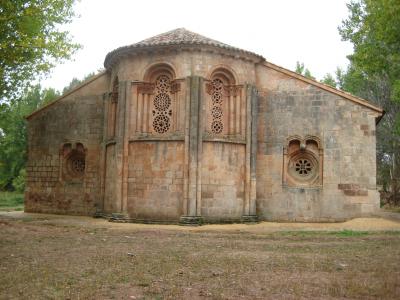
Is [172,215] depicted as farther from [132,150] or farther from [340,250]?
[340,250]

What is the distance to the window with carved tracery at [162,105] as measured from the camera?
1745 centimetres

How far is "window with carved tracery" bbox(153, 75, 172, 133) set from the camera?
17453 millimetres

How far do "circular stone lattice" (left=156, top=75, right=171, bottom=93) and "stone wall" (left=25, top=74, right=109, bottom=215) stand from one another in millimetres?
3815

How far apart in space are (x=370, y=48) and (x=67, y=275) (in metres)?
16.1

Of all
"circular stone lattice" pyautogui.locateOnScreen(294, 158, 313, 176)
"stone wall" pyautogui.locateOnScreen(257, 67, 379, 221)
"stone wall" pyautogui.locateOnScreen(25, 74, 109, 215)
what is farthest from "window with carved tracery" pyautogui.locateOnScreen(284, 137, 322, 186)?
"stone wall" pyautogui.locateOnScreen(25, 74, 109, 215)

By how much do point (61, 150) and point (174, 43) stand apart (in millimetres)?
8006

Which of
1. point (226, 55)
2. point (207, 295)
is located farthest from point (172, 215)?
point (207, 295)

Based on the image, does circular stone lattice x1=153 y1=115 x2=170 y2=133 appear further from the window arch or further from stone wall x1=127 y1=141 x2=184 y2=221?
stone wall x1=127 y1=141 x2=184 y2=221

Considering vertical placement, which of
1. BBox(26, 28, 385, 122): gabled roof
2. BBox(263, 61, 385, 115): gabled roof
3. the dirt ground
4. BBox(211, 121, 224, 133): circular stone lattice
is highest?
BBox(26, 28, 385, 122): gabled roof

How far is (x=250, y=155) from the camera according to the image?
17.5 m

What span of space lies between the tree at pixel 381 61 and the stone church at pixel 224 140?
2.31 meters

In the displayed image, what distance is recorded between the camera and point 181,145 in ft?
55.0

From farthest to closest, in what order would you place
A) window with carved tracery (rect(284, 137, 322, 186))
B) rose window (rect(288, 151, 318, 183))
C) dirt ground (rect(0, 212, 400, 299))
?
1. rose window (rect(288, 151, 318, 183))
2. window with carved tracery (rect(284, 137, 322, 186))
3. dirt ground (rect(0, 212, 400, 299))

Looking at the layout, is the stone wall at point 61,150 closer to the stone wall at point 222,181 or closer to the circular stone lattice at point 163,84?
the circular stone lattice at point 163,84
